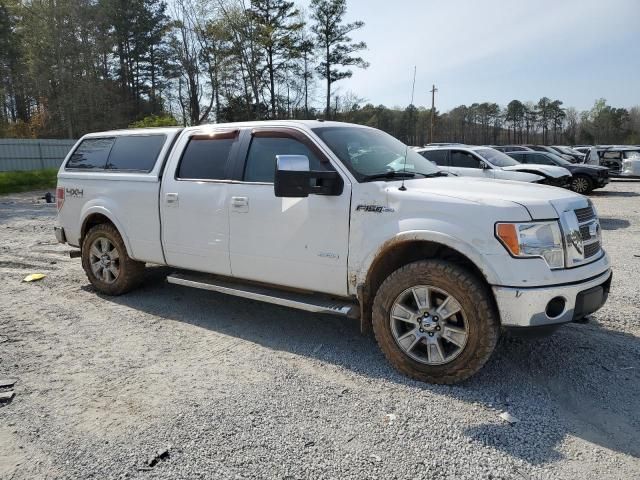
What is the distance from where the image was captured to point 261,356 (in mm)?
4141

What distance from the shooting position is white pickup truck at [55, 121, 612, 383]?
10.8ft

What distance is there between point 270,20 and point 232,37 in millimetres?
3495

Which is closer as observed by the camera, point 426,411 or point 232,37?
point 426,411

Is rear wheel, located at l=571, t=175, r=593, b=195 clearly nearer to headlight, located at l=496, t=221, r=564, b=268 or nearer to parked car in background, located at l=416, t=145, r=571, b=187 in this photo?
parked car in background, located at l=416, t=145, r=571, b=187

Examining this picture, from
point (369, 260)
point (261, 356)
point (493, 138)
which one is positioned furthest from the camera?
point (493, 138)

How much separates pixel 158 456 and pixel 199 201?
8.56 feet

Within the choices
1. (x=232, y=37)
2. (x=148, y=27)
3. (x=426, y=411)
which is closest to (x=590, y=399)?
(x=426, y=411)

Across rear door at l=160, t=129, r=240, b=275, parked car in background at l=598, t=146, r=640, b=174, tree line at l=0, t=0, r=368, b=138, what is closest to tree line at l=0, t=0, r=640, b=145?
tree line at l=0, t=0, r=368, b=138

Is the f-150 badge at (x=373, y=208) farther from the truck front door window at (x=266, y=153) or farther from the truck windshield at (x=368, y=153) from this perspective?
the truck front door window at (x=266, y=153)

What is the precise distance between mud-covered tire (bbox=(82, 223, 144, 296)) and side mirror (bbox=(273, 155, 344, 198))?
2.70 metres

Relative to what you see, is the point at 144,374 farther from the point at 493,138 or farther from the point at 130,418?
the point at 493,138

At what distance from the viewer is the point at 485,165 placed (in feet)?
39.8

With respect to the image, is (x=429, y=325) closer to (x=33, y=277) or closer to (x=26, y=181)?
(x=33, y=277)

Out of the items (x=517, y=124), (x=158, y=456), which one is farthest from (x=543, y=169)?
(x=517, y=124)
